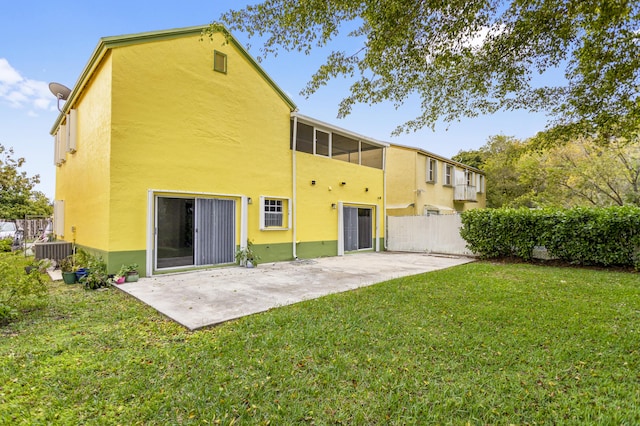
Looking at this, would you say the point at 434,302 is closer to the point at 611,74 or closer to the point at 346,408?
the point at 346,408

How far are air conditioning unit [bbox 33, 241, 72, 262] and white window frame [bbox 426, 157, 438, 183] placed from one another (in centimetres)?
1754

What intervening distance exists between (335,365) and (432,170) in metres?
17.9

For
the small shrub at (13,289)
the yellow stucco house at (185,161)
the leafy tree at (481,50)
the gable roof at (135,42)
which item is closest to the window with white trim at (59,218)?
the yellow stucco house at (185,161)

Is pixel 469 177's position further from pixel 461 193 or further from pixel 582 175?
pixel 582 175

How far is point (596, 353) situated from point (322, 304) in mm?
3694

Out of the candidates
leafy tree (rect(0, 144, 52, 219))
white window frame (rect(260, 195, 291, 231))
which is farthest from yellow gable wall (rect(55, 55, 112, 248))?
leafy tree (rect(0, 144, 52, 219))

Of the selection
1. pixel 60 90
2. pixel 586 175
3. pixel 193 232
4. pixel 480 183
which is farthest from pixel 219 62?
pixel 480 183

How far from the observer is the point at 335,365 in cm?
326

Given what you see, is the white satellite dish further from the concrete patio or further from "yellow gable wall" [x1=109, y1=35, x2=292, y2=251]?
the concrete patio

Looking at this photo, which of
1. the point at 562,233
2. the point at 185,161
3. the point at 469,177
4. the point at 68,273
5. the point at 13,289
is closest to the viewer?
the point at 13,289

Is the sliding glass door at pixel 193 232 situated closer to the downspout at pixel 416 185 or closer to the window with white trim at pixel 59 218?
the window with white trim at pixel 59 218

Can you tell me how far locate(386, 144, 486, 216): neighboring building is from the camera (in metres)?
17.7

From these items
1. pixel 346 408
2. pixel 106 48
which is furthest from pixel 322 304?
pixel 106 48

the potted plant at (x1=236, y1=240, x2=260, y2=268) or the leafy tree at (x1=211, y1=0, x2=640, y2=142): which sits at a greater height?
the leafy tree at (x1=211, y1=0, x2=640, y2=142)
